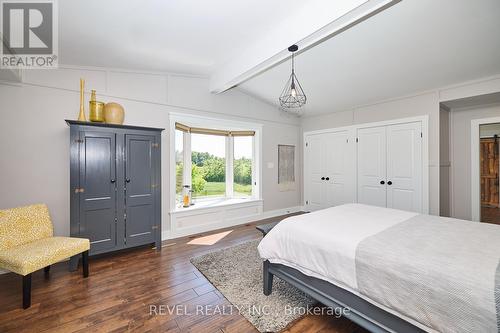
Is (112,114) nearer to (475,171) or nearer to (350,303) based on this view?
(350,303)

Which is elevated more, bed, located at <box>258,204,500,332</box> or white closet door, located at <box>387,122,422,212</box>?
white closet door, located at <box>387,122,422,212</box>

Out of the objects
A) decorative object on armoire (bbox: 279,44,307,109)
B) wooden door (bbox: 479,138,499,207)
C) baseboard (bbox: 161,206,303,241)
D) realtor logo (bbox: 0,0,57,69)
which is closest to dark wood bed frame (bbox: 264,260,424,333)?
decorative object on armoire (bbox: 279,44,307,109)

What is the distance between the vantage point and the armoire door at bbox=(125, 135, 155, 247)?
9.62 feet

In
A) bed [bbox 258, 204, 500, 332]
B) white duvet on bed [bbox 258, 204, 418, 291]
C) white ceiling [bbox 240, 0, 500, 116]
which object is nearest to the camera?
bed [bbox 258, 204, 500, 332]

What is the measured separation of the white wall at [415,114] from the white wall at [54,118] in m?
3.50

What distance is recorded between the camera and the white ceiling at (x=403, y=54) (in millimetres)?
2150

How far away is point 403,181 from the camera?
3.89 metres

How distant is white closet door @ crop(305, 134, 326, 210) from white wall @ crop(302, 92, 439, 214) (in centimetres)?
68

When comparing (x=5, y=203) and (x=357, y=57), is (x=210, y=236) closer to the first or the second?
(x=5, y=203)

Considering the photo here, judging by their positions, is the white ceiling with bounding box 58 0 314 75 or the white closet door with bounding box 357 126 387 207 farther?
the white closet door with bounding box 357 126 387 207

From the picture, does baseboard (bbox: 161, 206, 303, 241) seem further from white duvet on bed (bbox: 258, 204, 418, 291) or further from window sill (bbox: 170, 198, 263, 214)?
white duvet on bed (bbox: 258, 204, 418, 291)

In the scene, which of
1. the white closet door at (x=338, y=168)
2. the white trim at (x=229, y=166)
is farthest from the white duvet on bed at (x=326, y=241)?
the white trim at (x=229, y=166)

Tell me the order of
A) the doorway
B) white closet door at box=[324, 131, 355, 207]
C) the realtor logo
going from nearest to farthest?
the realtor logo, white closet door at box=[324, 131, 355, 207], the doorway

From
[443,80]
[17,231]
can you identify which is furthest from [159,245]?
[443,80]
